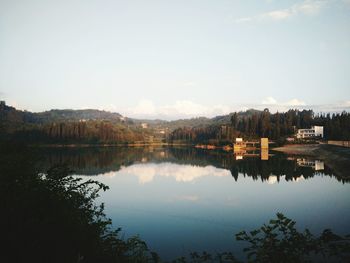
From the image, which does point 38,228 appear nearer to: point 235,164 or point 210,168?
point 210,168

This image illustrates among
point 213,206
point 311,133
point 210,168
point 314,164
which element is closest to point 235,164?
point 210,168

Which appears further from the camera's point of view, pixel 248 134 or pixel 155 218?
pixel 248 134

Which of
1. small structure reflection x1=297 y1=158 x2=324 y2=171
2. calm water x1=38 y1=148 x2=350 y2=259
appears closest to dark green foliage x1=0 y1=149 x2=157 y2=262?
calm water x1=38 y1=148 x2=350 y2=259

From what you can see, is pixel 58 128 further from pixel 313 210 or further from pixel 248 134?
pixel 313 210

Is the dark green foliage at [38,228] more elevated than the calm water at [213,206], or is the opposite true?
the dark green foliage at [38,228]

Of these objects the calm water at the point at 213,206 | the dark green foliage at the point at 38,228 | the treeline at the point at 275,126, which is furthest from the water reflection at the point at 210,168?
the treeline at the point at 275,126

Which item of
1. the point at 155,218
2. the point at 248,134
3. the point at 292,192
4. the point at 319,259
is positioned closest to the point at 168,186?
the point at 292,192

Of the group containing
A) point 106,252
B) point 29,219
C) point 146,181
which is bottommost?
point 146,181

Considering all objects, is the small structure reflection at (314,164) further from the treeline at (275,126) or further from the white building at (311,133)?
the white building at (311,133)

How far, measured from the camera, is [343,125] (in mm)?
148500

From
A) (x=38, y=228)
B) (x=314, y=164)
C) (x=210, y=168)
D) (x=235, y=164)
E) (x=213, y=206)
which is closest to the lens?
(x=38, y=228)

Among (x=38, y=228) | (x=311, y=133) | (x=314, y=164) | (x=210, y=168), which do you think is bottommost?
(x=210, y=168)

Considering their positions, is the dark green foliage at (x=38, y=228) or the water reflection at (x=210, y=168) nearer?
the dark green foliage at (x=38, y=228)

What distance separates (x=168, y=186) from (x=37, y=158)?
107ft
